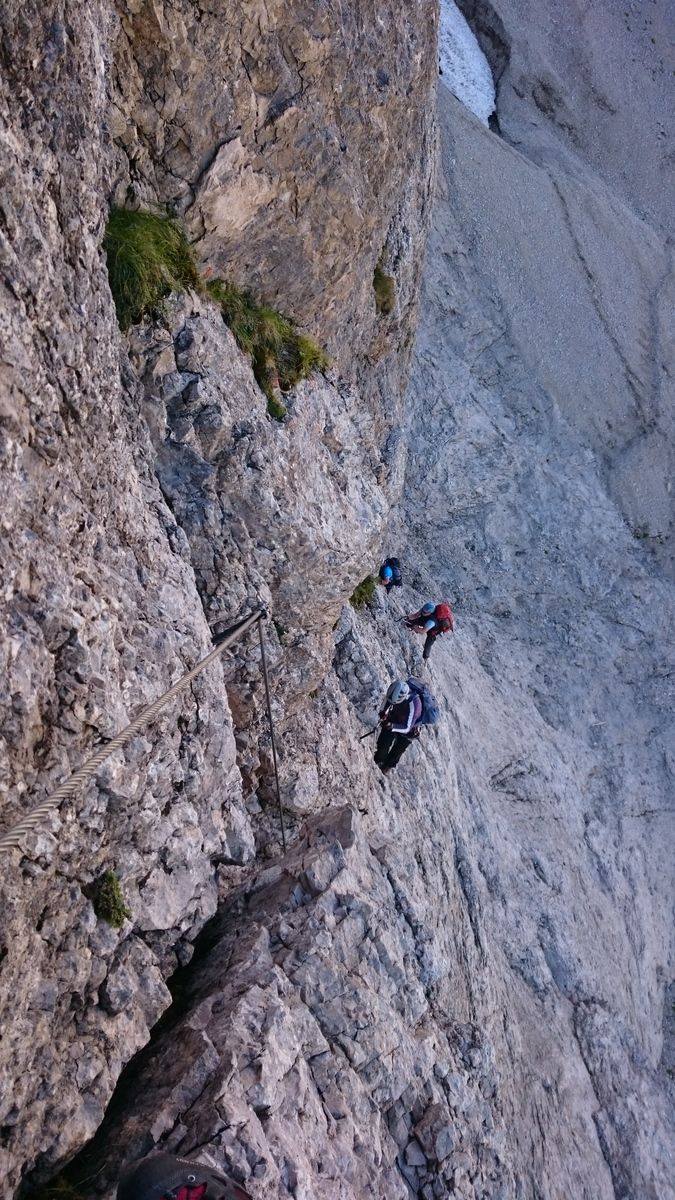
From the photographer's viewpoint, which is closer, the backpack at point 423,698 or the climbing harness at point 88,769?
the climbing harness at point 88,769

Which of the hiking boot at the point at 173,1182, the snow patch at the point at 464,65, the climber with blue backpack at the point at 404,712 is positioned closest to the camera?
the hiking boot at the point at 173,1182

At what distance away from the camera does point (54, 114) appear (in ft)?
21.7

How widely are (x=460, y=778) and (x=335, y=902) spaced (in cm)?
1053

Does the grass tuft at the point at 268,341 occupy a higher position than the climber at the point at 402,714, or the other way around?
the grass tuft at the point at 268,341

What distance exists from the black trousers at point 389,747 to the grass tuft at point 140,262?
22.8ft

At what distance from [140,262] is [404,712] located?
710 cm

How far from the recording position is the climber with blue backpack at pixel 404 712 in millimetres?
12805

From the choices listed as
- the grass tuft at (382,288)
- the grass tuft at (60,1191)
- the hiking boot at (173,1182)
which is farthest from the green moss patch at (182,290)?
the grass tuft at (60,1191)

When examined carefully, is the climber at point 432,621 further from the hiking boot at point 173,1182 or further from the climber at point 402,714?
the hiking boot at point 173,1182

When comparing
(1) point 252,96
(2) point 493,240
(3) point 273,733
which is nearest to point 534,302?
Result: (2) point 493,240

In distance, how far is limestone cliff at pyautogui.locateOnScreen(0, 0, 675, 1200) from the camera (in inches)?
245

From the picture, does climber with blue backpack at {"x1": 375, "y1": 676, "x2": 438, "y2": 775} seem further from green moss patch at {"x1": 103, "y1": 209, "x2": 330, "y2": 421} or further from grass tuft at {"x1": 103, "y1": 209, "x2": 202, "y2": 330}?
grass tuft at {"x1": 103, "y1": 209, "x2": 202, "y2": 330}

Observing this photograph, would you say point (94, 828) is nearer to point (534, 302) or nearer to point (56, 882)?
point (56, 882)

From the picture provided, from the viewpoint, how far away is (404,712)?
1279 cm
